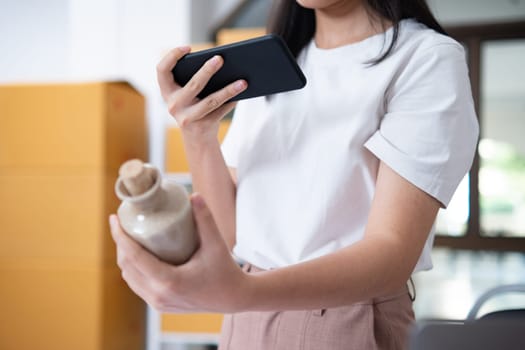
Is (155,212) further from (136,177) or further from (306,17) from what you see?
(306,17)

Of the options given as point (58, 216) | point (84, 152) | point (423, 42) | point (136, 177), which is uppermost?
point (423, 42)

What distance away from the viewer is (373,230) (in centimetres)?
72

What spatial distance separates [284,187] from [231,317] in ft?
0.74

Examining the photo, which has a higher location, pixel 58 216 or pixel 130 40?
pixel 130 40

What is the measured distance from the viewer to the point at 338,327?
2.74ft

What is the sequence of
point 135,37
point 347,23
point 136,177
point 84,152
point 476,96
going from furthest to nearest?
1. point 476,96
2. point 135,37
3. point 84,152
4. point 347,23
5. point 136,177

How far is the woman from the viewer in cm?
73

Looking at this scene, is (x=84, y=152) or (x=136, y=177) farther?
(x=84, y=152)

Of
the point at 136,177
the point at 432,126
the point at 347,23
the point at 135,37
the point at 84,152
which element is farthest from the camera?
the point at 135,37

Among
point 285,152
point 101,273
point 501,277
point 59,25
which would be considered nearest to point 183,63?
point 285,152

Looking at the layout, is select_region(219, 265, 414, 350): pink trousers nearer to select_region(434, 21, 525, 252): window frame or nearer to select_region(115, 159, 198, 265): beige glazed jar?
select_region(115, 159, 198, 265): beige glazed jar

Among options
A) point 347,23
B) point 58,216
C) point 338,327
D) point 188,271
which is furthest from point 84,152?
point 188,271

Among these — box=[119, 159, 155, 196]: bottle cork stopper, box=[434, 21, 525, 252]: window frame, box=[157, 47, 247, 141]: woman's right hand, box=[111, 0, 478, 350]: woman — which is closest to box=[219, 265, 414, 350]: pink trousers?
box=[111, 0, 478, 350]: woman

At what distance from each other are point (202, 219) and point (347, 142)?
41 cm
